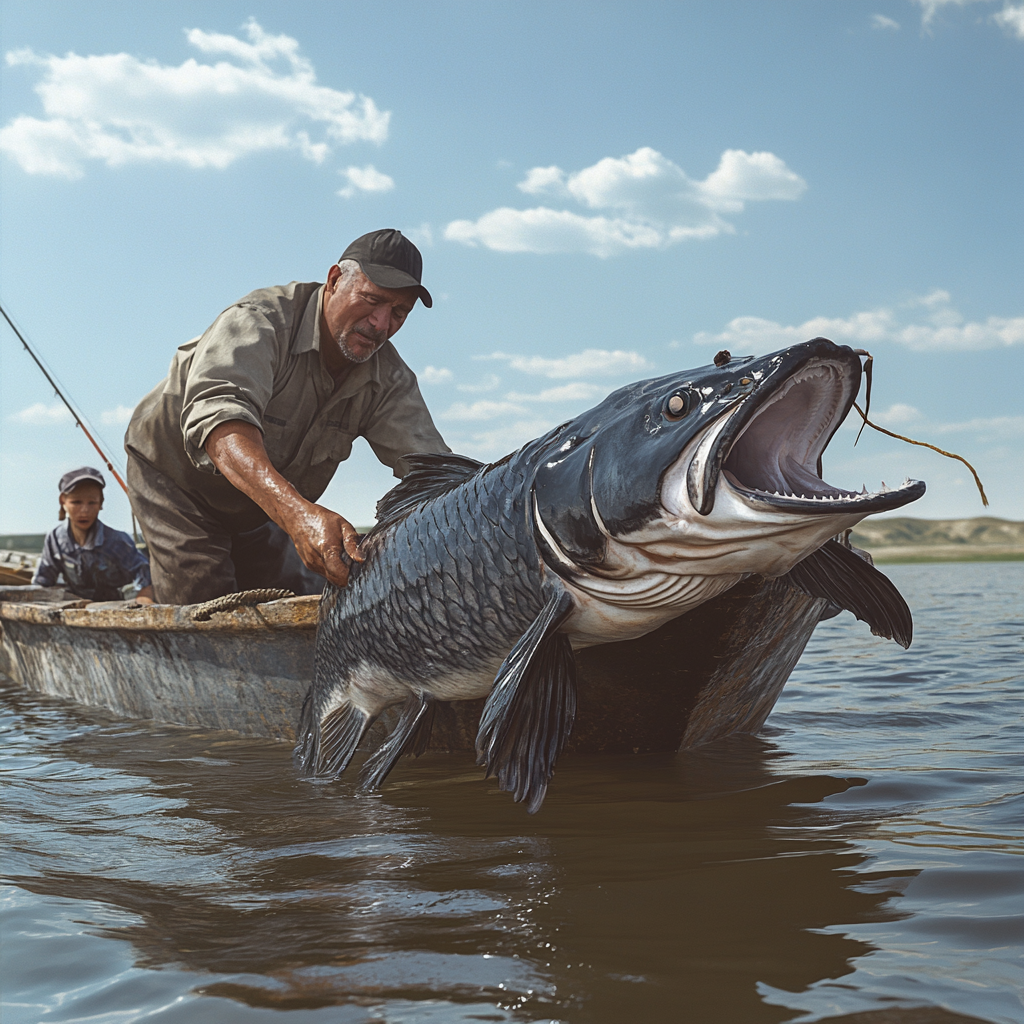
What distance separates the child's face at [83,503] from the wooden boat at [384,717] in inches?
86.0

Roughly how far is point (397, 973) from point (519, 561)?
1190 millimetres

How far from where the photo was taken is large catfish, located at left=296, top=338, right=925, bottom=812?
204 centimetres

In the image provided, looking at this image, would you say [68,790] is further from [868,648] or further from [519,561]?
[868,648]

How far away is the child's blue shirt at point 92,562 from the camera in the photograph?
8188mm

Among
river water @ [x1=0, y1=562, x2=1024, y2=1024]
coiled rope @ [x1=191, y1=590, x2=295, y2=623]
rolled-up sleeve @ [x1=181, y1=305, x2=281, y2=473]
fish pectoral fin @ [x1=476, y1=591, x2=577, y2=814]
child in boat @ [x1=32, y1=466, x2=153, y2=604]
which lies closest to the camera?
river water @ [x1=0, y1=562, x2=1024, y2=1024]

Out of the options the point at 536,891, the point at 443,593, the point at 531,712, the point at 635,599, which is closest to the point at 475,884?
the point at 536,891

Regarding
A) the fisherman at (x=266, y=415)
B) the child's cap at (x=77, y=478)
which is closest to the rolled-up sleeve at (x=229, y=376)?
the fisherman at (x=266, y=415)

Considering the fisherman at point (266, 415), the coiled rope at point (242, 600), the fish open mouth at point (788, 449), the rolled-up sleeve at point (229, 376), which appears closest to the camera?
the fish open mouth at point (788, 449)

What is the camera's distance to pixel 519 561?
2.54m

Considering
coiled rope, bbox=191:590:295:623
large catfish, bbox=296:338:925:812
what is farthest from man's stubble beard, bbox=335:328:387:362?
large catfish, bbox=296:338:925:812

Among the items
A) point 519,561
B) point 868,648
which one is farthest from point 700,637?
point 868,648

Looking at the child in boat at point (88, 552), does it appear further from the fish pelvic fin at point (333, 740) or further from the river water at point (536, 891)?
the fish pelvic fin at point (333, 740)

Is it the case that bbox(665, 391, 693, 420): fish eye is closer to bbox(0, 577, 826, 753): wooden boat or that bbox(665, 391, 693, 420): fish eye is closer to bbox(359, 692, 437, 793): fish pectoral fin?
bbox(0, 577, 826, 753): wooden boat

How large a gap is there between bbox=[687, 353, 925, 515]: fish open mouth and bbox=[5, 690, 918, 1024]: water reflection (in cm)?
82
